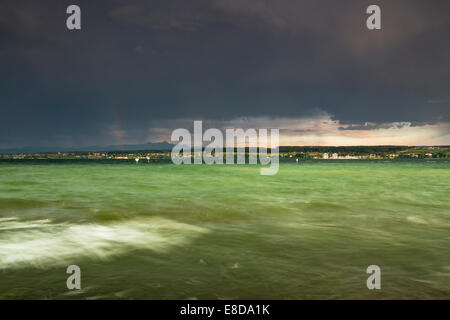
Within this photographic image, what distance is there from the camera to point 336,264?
28.7 ft

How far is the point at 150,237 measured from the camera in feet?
40.1

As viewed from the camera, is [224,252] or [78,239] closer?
[224,252]

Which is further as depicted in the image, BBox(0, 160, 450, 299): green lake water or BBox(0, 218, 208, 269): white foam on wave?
BBox(0, 218, 208, 269): white foam on wave

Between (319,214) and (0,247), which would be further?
(319,214)

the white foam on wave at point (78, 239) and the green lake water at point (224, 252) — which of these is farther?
the white foam on wave at point (78, 239)

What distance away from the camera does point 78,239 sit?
11844 mm

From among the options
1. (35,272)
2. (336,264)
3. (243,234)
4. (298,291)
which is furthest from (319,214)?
(35,272)

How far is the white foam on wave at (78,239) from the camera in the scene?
9.63 m

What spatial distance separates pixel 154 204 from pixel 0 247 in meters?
11.2

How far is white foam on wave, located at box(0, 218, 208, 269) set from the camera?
31.6ft

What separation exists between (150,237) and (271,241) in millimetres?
4208
